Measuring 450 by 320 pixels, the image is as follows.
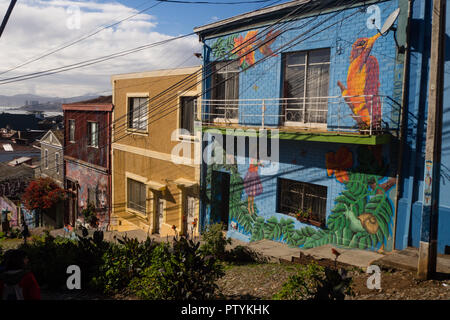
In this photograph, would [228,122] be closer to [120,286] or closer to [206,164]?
[206,164]

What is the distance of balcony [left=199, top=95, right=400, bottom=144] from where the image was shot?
910cm

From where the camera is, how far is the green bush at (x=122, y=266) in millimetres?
7320

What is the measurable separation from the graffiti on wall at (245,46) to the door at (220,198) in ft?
12.5

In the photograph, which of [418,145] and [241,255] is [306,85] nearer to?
[418,145]

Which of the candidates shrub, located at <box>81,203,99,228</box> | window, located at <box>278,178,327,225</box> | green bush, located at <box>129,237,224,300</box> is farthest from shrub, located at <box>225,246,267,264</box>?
shrub, located at <box>81,203,99,228</box>

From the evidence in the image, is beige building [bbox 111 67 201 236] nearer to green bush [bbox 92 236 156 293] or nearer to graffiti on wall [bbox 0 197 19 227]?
green bush [bbox 92 236 156 293]

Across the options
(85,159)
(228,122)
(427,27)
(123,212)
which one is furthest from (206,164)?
(85,159)

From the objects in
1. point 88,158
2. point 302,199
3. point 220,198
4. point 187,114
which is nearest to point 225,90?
point 187,114

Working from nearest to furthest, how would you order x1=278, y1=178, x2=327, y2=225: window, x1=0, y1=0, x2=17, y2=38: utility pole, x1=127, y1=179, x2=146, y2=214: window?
1. x1=0, y1=0, x2=17, y2=38: utility pole
2. x1=278, y1=178, x2=327, y2=225: window
3. x1=127, y1=179, x2=146, y2=214: window

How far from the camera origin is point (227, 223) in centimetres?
1341

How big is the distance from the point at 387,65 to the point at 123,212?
13.2 meters

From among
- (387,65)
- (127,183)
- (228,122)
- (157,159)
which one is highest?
(387,65)

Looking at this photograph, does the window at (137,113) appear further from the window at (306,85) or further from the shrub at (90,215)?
the window at (306,85)

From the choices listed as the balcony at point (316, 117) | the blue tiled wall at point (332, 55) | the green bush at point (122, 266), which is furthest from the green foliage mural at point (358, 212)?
the green bush at point (122, 266)
